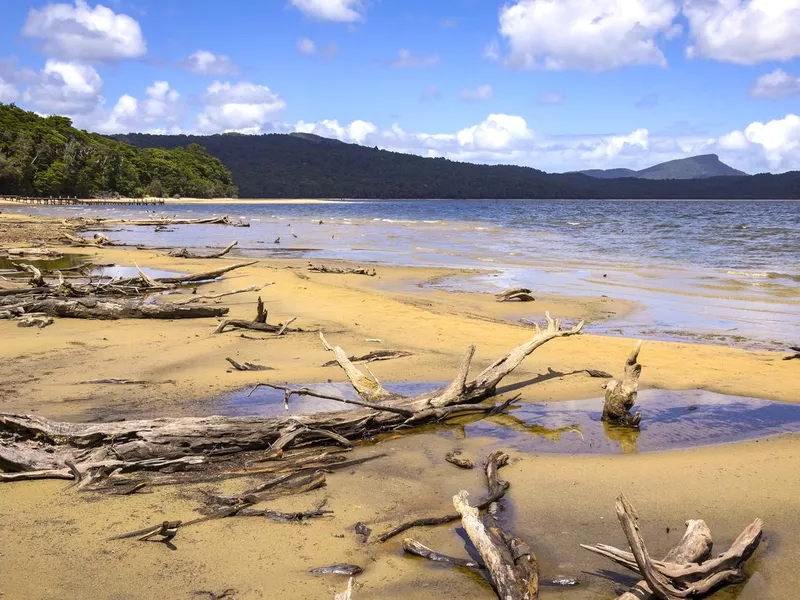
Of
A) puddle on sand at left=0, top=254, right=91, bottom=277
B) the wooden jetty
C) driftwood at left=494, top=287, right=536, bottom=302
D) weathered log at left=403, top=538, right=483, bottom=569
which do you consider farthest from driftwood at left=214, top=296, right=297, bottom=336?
the wooden jetty

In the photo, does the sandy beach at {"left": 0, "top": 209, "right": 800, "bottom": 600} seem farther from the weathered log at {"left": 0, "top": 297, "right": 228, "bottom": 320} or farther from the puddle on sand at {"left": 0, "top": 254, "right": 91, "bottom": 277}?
the puddle on sand at {"left": 0, "top": 254, "right": 91, "bottom": 277}

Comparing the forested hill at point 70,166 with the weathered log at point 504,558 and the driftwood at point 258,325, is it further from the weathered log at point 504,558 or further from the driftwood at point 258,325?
the weathered log at point 504,558

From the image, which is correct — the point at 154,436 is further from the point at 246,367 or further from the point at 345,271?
the point at 345,271

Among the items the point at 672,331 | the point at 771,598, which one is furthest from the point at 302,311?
the point at 771,598

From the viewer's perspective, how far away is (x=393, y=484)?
5.16m

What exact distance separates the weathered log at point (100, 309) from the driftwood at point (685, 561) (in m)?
8.96

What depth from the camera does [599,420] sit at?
6824mm

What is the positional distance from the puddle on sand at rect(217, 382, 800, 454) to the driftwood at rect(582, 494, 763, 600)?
2030 mm

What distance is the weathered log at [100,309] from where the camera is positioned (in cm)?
1125

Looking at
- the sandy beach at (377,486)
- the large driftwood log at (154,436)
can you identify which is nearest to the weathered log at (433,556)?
the sandy beach at (377,486)

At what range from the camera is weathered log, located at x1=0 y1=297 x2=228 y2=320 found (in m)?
11.2

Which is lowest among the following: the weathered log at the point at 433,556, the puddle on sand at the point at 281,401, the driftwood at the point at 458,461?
the puddle on sand at the point at 281,401

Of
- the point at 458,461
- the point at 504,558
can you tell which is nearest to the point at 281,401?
the point at 458,461

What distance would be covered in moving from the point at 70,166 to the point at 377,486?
302 feet
